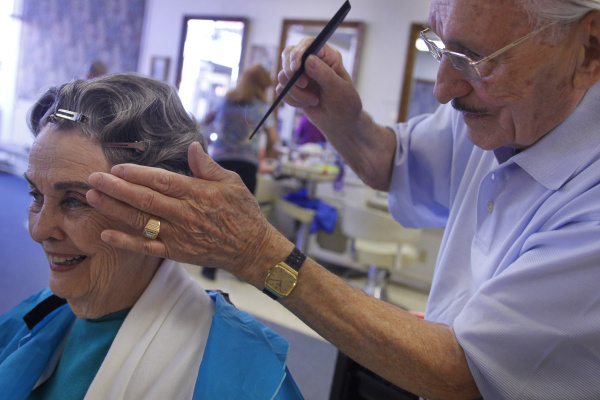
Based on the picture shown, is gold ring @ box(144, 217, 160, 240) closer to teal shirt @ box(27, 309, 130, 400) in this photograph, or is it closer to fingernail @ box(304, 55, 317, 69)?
teal shirt @ box(27, 309, 130, 400)

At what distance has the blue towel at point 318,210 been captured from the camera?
4.58 metres

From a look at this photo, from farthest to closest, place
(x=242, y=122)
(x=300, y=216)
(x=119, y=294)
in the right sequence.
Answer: (x=300, y=216)
(x=242, y=122)
(x=119, y=294)

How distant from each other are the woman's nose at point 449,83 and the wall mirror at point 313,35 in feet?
13.9

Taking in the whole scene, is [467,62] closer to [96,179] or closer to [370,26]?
[96,179]

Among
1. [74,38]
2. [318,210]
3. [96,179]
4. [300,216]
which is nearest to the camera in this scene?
[96,179]

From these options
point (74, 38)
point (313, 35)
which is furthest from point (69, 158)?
point (74, 38)

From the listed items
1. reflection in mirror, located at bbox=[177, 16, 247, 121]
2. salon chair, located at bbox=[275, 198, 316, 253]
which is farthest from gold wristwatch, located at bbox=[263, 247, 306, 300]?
reflection in mirror, located at bbox=[177, 16, 247, 121]

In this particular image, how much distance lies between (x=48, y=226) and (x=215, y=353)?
0.47m

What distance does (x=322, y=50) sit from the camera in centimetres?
134

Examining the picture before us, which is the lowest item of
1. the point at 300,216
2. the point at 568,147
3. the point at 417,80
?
the point at 300,216

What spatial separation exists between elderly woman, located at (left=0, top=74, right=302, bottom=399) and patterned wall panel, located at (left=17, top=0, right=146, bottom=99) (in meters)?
7.01

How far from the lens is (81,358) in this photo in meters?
1.21

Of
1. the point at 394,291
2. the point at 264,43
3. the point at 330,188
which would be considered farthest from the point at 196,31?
the point at 394,291

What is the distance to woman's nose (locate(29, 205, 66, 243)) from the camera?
1093mm
